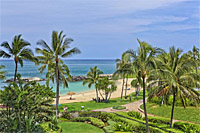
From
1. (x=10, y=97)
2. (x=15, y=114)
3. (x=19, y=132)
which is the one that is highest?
(x=10, y=97)

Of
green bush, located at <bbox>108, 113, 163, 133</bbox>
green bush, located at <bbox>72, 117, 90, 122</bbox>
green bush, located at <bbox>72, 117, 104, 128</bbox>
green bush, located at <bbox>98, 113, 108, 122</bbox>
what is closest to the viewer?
green bush, located at <bbox>108, 113, 163, 133</bbox>

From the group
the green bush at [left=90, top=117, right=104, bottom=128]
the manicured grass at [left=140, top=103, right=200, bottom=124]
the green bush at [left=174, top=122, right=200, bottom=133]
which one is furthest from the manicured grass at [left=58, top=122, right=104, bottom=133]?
the green bush at [left=174, top=122, right=200, bottom=133]

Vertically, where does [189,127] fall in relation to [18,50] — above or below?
below

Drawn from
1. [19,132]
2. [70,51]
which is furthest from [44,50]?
[19,132]

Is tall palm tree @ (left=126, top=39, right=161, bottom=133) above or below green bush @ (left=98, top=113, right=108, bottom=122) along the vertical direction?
above

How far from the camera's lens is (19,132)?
11648mm

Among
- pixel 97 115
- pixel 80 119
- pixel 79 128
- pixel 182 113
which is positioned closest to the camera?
pixel 79 128

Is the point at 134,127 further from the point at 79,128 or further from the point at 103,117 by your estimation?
the point at 79,128

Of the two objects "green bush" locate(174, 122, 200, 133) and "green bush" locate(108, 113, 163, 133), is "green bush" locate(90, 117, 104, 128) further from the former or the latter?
"green bush" locate(174, 122, 200, 133)

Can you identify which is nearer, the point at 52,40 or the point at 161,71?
the point at 161,71

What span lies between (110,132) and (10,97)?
8634 mm

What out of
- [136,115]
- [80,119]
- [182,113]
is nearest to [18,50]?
[80,119]

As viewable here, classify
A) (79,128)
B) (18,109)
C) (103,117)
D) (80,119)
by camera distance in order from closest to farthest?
(18,109) → (79,128) → (80,119) → (103,117)

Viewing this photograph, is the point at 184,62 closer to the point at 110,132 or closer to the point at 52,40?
the point at 110,132
